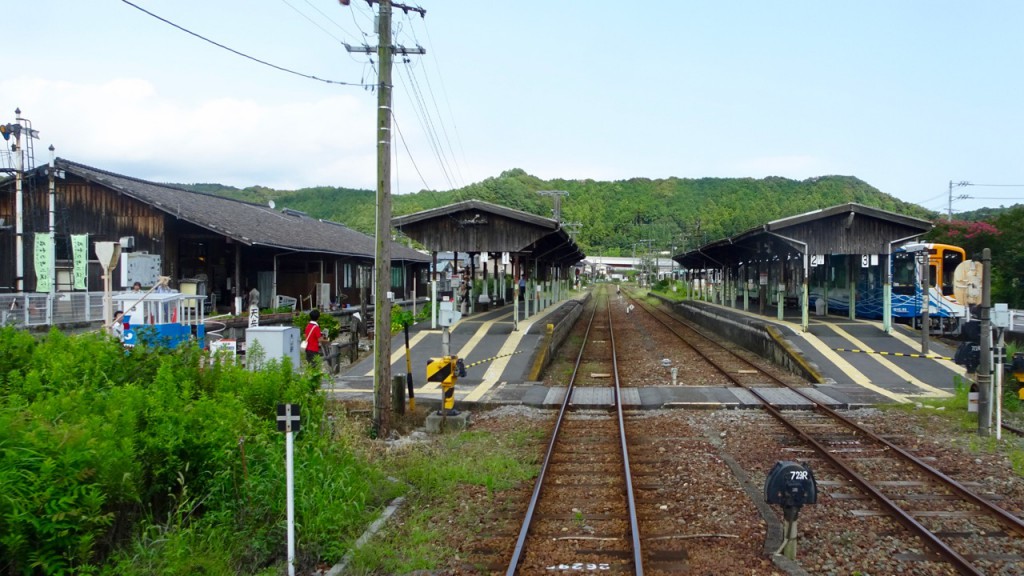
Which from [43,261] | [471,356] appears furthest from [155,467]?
[43,261]

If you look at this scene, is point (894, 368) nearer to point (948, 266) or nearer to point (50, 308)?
point (948, 266)

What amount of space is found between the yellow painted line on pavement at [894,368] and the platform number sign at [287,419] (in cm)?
1069

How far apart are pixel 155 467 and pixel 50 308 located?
13.9 m

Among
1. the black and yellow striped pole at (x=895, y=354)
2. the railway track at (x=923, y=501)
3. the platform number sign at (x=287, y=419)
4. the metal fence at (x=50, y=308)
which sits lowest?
the railway track at (x=923, y=501)

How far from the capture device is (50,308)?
16.2m

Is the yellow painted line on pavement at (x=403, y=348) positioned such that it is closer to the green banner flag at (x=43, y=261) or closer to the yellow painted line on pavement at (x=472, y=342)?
the yellow painted line on pavement at (x=472, y=342)

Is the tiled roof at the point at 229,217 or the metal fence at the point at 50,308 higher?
the tiled roof at the point at 229,217

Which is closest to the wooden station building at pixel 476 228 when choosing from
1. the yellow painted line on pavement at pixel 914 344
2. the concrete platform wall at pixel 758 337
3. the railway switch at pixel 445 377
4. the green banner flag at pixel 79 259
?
the concrete platform wall at pixel 758 337

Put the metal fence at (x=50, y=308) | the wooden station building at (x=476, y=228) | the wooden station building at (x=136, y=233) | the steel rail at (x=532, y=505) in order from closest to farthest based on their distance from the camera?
the steel rail at (x=532, y=505), the metal fence at (x=50, y=308), the wooden station building at (x=476, y=228), the wooden station building at (x=136, y=233)

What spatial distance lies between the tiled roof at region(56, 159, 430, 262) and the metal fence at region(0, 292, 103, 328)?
386cm

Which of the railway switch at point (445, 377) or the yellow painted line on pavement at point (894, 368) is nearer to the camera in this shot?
the railway switch at point (445, 377)

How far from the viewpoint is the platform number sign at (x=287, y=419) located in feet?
16.4

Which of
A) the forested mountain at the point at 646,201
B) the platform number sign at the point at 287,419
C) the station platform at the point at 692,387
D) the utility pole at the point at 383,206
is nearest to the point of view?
the platform number sign at the point at 287,419

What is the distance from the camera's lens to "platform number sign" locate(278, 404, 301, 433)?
5000mm
